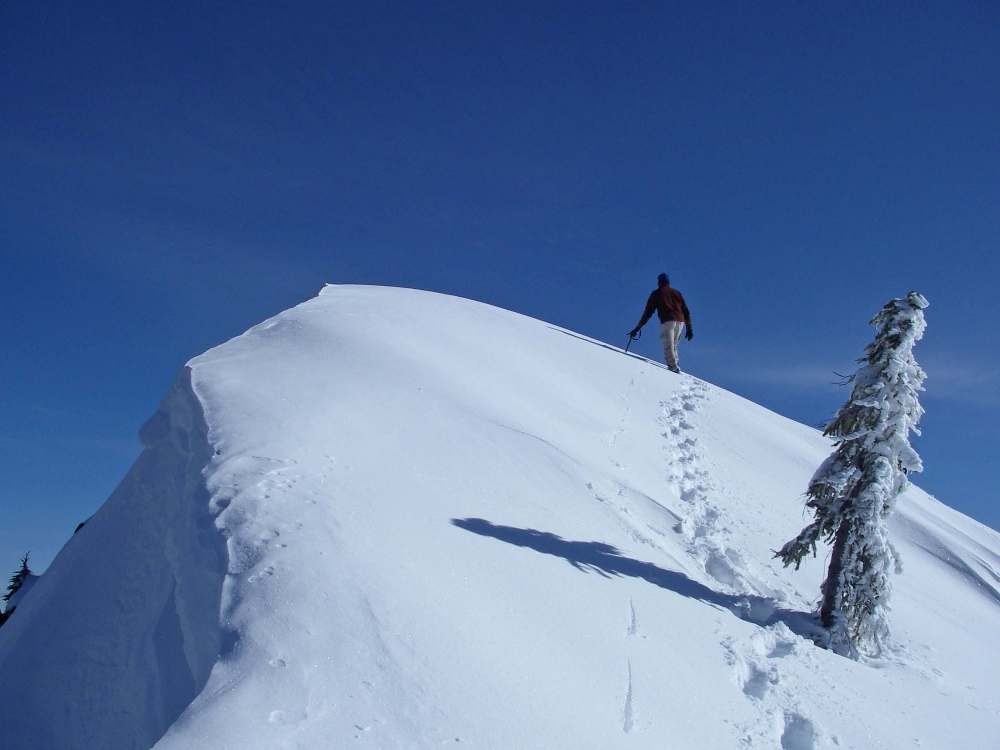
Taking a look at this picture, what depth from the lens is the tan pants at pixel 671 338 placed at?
1978cm

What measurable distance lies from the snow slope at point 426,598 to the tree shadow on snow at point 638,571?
4 centimetres

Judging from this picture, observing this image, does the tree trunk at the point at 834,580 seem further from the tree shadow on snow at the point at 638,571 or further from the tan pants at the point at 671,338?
the tan pants at the point at 671,338

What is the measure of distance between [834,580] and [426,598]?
18.8 ft

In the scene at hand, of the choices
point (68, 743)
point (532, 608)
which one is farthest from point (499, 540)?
point (68, 743)

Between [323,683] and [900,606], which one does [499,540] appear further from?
[900,606]

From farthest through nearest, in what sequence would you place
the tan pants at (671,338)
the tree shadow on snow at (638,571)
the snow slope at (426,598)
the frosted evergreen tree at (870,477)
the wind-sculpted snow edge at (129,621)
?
the tan pants at (671,338) → the frosted evergreen tree at (870,477) → the tree shadow on snow at (638,571) → the wind-sculpted snow edge at (129,621) → the snow slope at (426,598)

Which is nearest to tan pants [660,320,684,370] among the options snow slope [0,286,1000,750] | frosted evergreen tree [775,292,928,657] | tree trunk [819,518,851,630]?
snow slope [0,286,1000,750]

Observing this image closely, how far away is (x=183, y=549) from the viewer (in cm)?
648

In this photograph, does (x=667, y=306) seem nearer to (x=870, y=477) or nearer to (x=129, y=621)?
(x=870, y=477)

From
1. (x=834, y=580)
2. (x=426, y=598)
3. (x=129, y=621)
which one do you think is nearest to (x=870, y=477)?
(x=834, y=580)

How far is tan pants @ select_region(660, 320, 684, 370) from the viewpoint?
19.8m

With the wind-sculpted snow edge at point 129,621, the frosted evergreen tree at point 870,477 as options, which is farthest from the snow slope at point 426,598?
the frosted evergreen tree at point 870,477

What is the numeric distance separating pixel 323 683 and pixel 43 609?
5140 millimetres

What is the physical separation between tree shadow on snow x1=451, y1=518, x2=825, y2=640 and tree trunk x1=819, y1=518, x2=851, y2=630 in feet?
0.51
